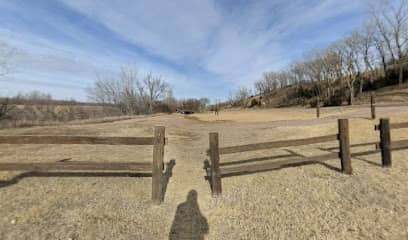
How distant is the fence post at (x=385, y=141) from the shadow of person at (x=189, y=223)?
4776mm

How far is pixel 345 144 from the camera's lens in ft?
16.1

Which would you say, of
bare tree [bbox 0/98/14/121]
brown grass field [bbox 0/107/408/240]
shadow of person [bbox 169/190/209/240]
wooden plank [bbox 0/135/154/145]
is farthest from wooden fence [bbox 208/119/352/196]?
bare tree [bbox 0/98/14/121]

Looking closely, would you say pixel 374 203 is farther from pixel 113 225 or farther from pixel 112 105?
pixel 112 105

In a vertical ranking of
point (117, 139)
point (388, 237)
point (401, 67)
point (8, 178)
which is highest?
point (401, 67)

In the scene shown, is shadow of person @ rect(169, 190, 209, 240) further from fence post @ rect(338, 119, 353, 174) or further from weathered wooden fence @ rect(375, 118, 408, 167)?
weathered wooden fence @ rect(375, 118, 408, 167)

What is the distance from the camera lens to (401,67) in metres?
45.4

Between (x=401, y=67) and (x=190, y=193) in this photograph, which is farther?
(x=401, y=67)

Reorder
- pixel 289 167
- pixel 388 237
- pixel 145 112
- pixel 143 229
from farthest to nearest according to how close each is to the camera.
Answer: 1. pixel 145 112
2. pixel 289 167
3. pixel 143 229
4. pixel 388 237

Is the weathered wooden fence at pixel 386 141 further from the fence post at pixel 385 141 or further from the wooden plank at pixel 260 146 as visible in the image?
the wooden plank at pixel 260 146

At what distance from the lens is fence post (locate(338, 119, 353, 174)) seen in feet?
16.0

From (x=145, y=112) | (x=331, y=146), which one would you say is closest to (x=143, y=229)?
(x=331, y=146)

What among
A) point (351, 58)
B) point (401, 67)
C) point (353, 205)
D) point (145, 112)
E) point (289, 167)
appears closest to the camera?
point (353, 205)

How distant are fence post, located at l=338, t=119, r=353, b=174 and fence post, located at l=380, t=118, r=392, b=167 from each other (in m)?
1.03

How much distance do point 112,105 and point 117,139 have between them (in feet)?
176
